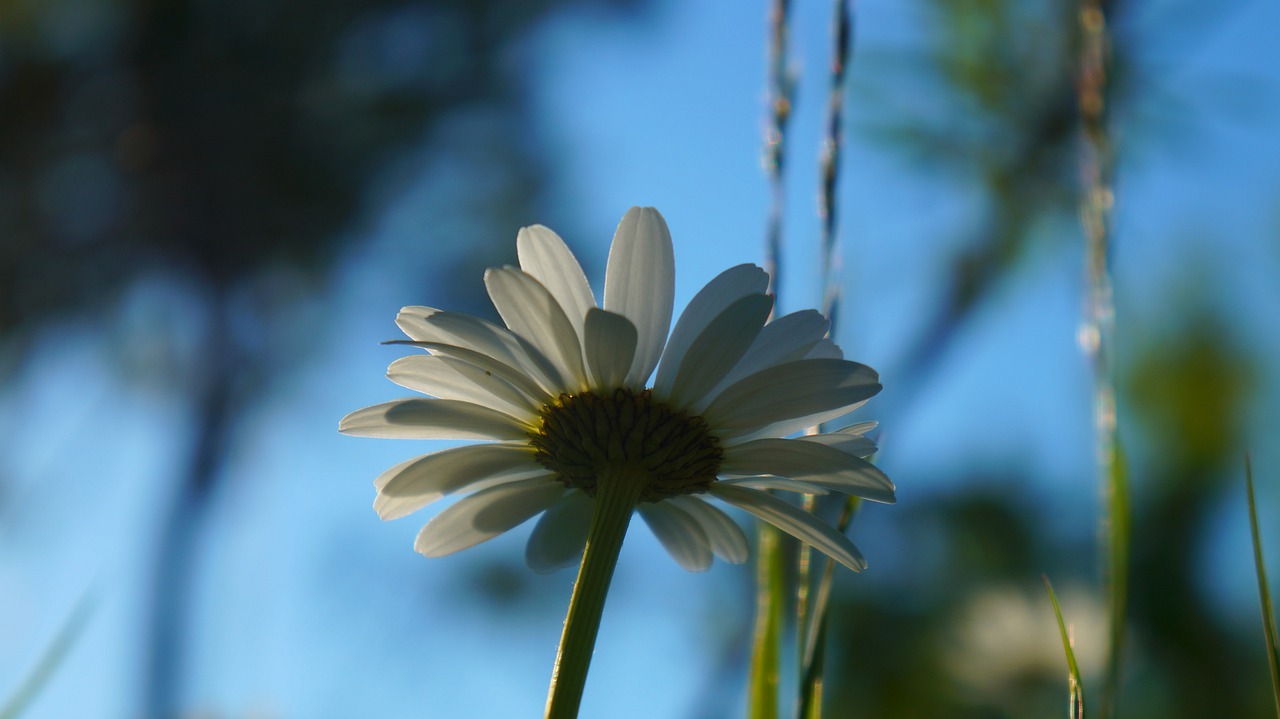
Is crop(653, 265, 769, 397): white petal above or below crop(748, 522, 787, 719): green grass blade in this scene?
above

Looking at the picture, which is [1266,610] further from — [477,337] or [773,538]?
[477,337]

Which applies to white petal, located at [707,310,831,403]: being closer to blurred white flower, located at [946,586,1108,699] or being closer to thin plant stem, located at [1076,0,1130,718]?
thin plant stem, located at [1076,0,1130,718]

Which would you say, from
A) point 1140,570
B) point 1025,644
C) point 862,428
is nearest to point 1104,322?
point 862,428

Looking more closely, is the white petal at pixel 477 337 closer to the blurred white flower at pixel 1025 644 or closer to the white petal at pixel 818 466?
the white petal at pixel 818 466

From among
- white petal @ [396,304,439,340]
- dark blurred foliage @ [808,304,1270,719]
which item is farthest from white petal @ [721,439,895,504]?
dark blurred foliage @ [808,304,1270,719]

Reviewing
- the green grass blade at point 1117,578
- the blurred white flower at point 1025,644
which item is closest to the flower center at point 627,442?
the green grass blade at point 1117,578

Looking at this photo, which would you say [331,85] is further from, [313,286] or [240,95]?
[313,286]
